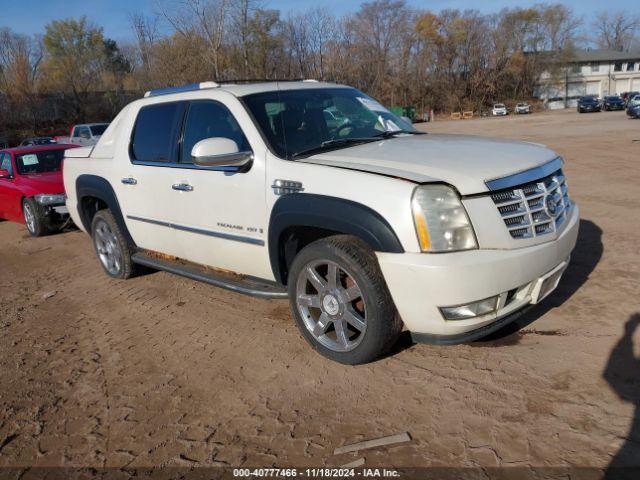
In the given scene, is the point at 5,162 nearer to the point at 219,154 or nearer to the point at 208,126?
the point at 208,126

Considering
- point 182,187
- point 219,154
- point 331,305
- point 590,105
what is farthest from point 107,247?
point 590,105

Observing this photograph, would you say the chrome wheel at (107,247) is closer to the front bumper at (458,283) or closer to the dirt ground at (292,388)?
the dirt ground at (292,388)

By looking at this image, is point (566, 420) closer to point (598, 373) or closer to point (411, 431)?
point (598, 373)

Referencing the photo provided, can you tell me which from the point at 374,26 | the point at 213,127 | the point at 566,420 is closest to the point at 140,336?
the point at 213,127

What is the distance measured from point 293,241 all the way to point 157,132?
188 centimetres

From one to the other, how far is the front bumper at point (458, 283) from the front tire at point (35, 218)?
24.2 feet

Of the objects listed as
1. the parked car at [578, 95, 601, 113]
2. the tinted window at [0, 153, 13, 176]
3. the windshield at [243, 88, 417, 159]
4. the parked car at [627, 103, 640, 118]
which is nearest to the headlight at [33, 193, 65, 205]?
the tinted window at [0, 153, 13, 176]

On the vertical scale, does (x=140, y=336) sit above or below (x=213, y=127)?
below

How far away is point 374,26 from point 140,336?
64406 mm

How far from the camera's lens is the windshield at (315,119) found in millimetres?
3877

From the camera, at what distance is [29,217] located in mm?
8859

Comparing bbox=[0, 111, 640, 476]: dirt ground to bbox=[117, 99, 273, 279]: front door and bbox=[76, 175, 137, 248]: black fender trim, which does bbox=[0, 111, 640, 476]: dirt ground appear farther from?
bbox=[76, 175, 137, 248]: black fender trim

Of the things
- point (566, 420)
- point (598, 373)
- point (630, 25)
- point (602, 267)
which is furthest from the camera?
point (630, 25)

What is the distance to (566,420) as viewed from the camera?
2764 mm
